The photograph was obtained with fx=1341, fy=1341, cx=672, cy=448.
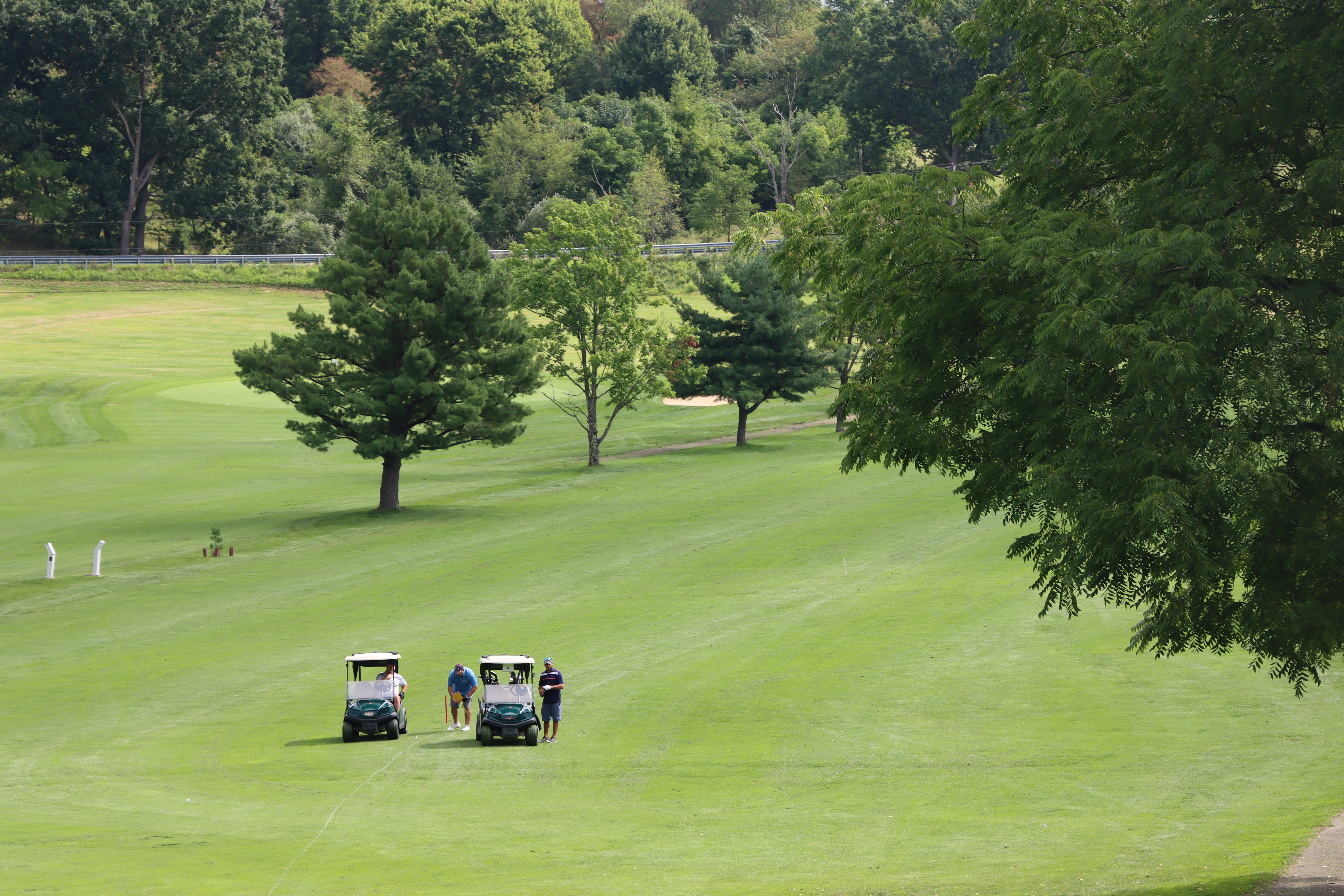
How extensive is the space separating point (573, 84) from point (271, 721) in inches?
5341

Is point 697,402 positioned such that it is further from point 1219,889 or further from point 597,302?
point 1219,889

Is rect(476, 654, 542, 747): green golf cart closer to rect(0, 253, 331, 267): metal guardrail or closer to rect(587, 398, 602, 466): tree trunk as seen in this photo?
rect(587, 398, 602, 466): tree trunk

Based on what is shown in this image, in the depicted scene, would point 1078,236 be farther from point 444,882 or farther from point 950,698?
point 950,698

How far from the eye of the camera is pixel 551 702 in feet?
70.7

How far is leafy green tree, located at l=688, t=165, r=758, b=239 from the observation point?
411 feet

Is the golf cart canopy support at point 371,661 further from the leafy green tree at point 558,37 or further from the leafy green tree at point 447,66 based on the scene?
the leafy green tree at point 558,37

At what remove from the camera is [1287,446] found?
10.9m

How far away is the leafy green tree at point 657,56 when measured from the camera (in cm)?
14625

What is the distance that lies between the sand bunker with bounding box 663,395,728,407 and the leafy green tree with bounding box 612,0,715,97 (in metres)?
71.4

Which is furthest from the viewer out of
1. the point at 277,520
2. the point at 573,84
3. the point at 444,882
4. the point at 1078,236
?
the point at 573,84

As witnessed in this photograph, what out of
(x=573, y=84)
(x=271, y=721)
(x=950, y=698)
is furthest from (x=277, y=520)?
(x=573, y=84)

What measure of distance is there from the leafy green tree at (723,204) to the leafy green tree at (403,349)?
7766 centimetres

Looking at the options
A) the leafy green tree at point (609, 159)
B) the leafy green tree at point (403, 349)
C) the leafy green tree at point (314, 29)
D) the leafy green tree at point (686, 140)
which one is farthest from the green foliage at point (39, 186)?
the leafy green tree at point (403, 349)

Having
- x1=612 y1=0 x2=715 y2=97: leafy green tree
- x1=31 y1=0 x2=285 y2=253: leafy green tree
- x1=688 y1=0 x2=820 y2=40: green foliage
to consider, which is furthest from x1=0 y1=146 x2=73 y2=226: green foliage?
x1=688 y1=0 x2=820 y2=40: green foliage
